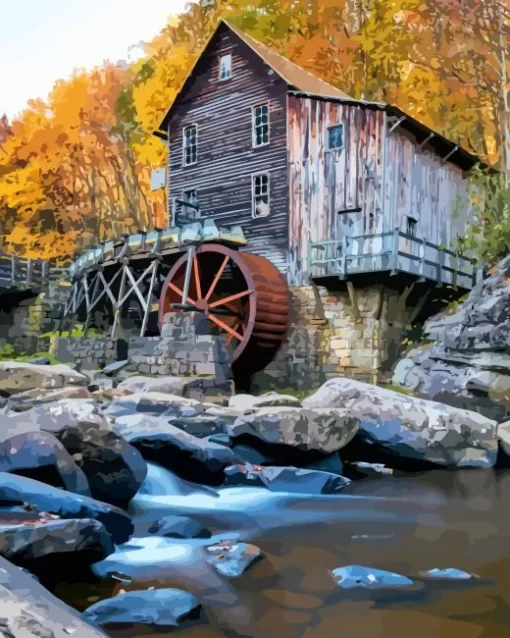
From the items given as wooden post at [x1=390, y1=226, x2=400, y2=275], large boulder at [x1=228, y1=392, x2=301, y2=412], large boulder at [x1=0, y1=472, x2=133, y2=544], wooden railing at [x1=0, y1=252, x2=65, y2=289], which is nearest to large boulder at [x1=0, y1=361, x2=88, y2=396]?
large boulder at [x1=228, y1=392, x2=301, y2=412]

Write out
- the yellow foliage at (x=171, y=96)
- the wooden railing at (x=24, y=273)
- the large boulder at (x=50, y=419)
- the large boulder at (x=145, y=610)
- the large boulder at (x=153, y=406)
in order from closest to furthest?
the large boulder at (x=145, y=610) → the large boulder at (x=50, y=419) → the large boulder at (x=153, y=406) → the yellow foliage at (x=171, y=96) → the wooden railing at (x=24, y=273)

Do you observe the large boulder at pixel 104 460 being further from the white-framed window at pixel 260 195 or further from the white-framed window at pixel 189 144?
the white-framed window at pixel 189 144

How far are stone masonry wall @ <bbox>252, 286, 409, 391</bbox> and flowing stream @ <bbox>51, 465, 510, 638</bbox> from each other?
5602mm

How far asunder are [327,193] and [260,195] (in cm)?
160

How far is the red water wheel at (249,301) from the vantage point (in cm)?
1245

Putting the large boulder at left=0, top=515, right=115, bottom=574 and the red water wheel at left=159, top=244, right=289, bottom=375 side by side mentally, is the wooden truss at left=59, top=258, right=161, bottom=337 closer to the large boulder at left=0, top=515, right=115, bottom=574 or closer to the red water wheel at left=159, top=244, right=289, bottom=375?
the red water wheel at left=159, top=244, right=289, bottom=375

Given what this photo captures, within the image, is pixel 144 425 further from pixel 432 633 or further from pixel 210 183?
pixel 210 183

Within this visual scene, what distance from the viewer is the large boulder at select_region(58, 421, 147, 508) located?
16.2 ft

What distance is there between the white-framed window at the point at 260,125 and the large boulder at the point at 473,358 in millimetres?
5527

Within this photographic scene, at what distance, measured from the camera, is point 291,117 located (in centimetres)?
1345

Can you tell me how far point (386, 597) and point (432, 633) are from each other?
16.3 inches

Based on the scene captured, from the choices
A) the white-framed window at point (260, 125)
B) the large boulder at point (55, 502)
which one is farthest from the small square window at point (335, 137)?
the large boulder at point (55, 502)

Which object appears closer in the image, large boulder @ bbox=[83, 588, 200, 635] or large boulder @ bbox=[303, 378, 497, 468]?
large boulder @ bbox=[83, 588, 200, 635]

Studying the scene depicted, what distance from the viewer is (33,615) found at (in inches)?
95.6
